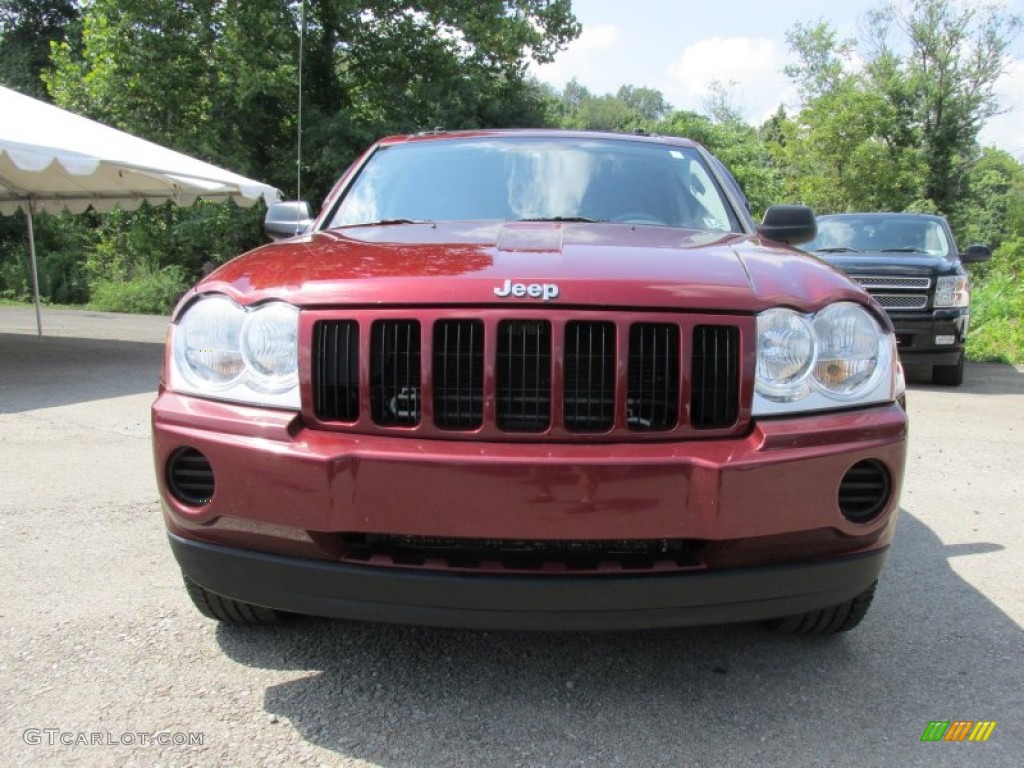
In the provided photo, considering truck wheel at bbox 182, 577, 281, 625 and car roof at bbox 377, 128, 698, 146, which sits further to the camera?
car roof at bbox 377, 128, 698, 146

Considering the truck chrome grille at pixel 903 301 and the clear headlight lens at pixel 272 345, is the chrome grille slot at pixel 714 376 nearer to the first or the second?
the clear headlight lens at pixel 272 345

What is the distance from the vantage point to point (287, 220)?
3.60 m

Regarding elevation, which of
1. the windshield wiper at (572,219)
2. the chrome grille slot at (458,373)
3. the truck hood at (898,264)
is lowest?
the chrome grille slot at (458,373)

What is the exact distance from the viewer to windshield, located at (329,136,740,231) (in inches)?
125

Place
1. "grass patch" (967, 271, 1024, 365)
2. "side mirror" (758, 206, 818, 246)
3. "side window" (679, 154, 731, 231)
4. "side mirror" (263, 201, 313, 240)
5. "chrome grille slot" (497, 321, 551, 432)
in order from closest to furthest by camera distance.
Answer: "chrome grille slot" (497, 321, 551, 432), "side window" (679, 154, 731, 231), "side mirror" (758, 206, 818, 246), "side mirror" (263, 201, 313, 240), "grass patch" (967, 271, 1024, 365)

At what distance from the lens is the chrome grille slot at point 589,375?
203cm

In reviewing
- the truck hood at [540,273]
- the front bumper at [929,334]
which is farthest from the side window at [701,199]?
the front bumper at [929,334]

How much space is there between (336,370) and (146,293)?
848 inches

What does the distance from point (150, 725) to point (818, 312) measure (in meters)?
2.00

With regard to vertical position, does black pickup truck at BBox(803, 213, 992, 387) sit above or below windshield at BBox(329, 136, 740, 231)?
below

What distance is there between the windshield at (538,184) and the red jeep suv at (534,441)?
96 centimetres

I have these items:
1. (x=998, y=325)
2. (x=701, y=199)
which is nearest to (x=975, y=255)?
(x=998, y=325)

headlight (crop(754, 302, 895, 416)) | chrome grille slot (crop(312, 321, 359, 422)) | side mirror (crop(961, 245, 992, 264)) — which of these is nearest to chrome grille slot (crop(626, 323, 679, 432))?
headlight (crop(754, 302, 895, 416))

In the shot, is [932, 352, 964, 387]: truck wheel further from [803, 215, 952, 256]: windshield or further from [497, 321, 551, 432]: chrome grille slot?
[497, 321, 551, 432]: chrome grille slot
